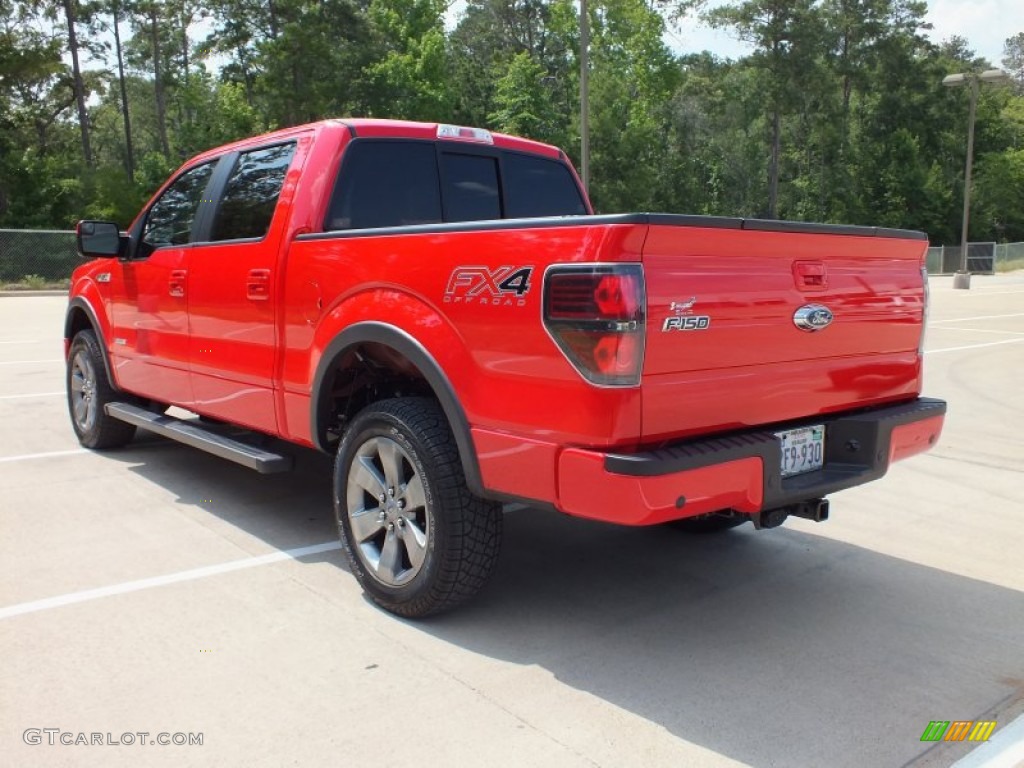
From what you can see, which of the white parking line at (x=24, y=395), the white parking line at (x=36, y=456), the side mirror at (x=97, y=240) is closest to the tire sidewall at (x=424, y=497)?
the side mirror at (x=97, y=240)

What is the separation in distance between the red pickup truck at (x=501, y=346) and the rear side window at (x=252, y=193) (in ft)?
0.06

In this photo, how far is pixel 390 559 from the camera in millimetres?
3756

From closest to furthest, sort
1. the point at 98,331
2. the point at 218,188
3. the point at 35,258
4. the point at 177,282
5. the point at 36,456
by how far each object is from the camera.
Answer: the point at 218,188 < the point at 177,282 < the point at 98,331 < the point at 36,456 < the point at 35,258

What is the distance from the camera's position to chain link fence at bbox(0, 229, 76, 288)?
25.6 meters

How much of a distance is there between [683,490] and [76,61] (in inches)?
1943

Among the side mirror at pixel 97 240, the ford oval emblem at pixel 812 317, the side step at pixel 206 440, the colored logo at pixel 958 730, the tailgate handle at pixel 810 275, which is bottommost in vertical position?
the colored logo at pixel 958 730

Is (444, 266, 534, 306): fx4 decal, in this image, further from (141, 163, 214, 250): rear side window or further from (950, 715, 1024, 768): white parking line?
(141, 163, 214, 250): rear side window

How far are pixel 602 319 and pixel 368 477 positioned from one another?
148 centimetres

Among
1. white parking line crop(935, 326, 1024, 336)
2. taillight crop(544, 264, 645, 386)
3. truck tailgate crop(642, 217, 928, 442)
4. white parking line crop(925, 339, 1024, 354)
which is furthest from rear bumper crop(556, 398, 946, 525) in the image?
white parking line crop(935, 326, 1024, 336)

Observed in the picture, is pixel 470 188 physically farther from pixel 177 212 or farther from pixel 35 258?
pixel 35 258

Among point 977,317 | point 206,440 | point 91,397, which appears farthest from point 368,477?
point 977,317

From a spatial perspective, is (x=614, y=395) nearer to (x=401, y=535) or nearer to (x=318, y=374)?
(x=401, y=535)

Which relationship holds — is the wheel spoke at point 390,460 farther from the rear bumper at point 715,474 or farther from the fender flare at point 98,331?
the fender flare at point 98,331

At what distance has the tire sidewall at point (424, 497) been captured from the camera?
136 inches
